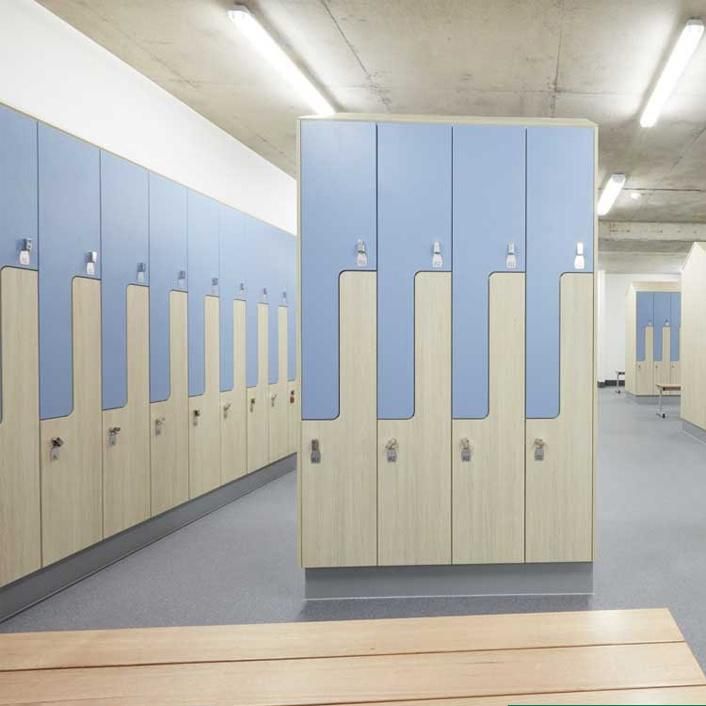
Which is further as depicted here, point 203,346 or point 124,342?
point 203,346

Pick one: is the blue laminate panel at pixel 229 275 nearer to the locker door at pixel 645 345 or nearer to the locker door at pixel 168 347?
the locker door at pixel 168 347

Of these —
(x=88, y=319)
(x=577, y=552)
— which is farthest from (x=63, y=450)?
(x=577, y=552)

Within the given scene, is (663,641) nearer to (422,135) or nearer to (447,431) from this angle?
(447,431)

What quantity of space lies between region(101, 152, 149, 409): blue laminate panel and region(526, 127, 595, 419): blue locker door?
2.55 m

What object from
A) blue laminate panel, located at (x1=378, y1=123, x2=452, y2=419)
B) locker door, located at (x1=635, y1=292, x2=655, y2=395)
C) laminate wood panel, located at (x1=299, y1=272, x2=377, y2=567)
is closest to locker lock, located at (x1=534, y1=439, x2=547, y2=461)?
blue laminate panel, located at (x1=378, y1=123, x2=452, y2=419)

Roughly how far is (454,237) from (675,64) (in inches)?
88.7

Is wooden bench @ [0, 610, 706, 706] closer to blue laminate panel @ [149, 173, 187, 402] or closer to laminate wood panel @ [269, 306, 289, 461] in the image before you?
blue laminate panel @ [149, 173, 187, 402]

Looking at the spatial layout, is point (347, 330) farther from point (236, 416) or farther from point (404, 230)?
point (236, 416)

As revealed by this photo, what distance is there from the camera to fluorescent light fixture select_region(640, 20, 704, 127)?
354cm

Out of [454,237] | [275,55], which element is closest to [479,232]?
[454,237]

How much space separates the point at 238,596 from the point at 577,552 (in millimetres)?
1896

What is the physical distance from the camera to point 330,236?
10.4ft

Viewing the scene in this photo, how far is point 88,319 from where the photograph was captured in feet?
11.5

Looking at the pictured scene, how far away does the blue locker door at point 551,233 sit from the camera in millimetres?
3184
